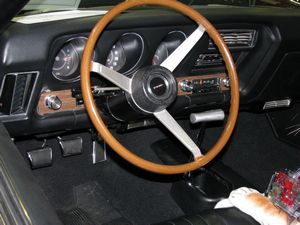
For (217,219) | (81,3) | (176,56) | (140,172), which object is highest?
(81,3)

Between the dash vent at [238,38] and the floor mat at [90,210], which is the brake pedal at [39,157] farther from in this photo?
the dash vent at [238,38]

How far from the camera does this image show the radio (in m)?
2.35

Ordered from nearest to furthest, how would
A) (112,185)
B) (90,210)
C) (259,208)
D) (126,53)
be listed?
(259,208), (126,53), (90,210), (112,185)

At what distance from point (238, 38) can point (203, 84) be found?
31 cm

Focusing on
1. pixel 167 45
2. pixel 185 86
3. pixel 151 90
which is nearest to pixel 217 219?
pixel 151 90

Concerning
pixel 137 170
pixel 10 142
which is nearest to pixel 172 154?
pixel 137 170

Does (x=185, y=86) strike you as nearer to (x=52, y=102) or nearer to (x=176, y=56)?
(x=176, y=56)

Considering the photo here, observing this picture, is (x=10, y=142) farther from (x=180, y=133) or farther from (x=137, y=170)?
(x=137, y=170)

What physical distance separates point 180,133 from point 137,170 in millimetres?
1310

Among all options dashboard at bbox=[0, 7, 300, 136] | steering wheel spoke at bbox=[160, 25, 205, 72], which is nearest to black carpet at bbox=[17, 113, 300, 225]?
dashboard at bbox=[0, 7, 300, 136]

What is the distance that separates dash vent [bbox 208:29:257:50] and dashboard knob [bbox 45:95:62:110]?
2.79ft

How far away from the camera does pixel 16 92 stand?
1.84 metres

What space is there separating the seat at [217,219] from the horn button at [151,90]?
424 millimetres

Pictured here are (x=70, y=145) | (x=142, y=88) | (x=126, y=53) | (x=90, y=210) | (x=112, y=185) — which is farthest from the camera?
(x=112, y=185)
